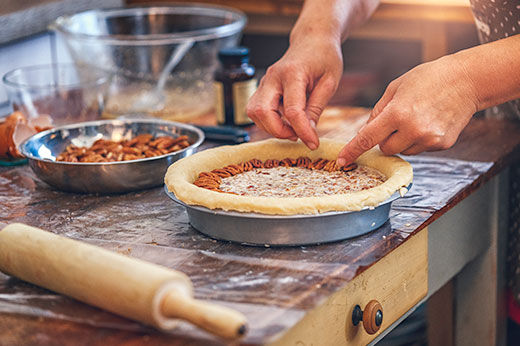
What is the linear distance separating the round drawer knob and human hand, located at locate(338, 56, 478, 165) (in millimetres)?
282

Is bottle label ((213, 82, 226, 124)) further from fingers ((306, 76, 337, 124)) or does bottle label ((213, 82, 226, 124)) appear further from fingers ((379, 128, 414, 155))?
fingers ((379, 128, 414, 155))

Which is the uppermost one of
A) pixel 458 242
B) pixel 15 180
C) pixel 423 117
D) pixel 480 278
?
pixel 423 117

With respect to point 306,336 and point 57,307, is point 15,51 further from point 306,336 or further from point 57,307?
point 306,336

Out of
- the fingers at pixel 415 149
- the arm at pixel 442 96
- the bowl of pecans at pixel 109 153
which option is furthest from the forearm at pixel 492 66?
the bowl of pecans at pixel 109 153

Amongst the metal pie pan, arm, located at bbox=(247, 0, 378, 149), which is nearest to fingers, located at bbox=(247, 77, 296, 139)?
arm, located at bbox=(247, 0, 378, 149)

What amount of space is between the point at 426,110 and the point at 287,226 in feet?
1.00

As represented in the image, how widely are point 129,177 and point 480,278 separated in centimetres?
82

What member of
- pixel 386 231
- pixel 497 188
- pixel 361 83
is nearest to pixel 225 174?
pixel 386 231

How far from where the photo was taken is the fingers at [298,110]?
123cm

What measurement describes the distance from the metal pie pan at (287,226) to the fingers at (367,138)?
120mm

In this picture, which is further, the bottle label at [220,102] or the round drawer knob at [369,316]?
the bottle label at [220,102]

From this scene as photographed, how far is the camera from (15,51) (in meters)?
2.28

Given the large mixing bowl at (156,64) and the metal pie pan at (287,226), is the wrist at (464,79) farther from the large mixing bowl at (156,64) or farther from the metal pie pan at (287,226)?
the large mixing bowl at (156,64)

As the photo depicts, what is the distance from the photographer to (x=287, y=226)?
0.99 meters
